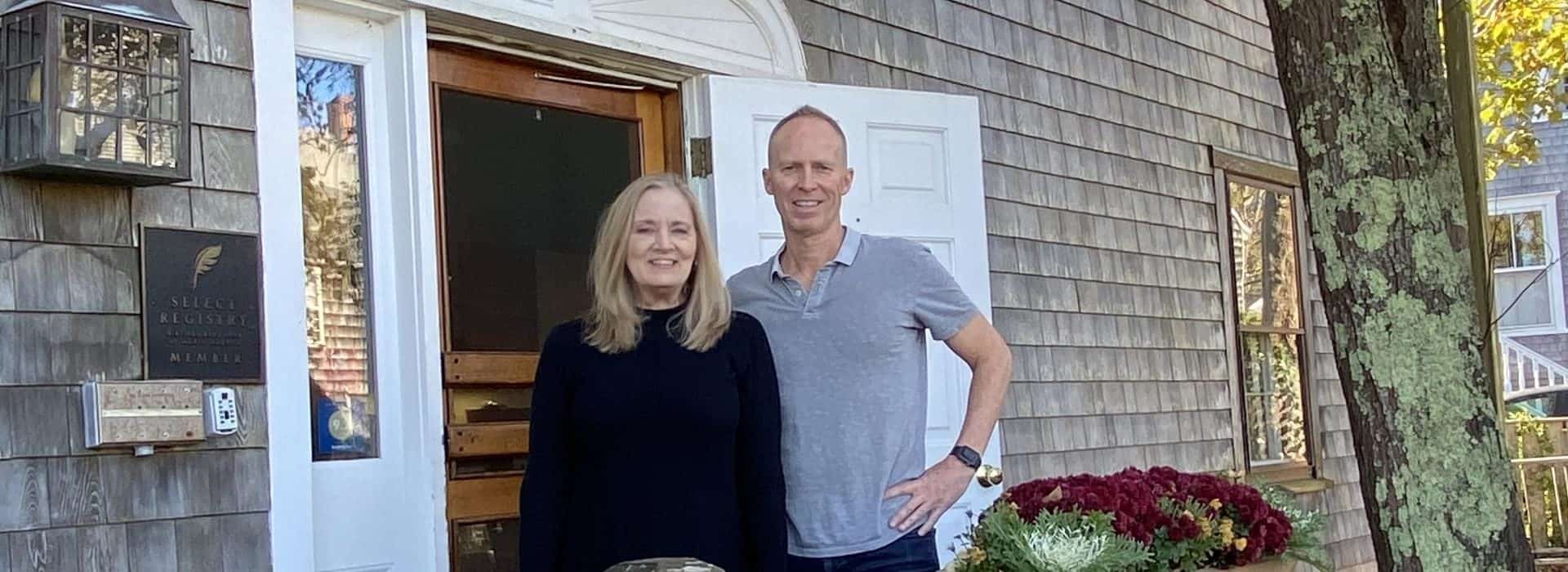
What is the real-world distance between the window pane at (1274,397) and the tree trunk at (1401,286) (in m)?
3.69

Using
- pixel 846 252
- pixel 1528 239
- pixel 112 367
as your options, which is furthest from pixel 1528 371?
pixel 112 367

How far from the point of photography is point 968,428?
259 centimetres

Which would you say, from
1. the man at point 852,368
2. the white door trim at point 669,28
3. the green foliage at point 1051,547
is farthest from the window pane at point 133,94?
the green foliage at point 1051,547

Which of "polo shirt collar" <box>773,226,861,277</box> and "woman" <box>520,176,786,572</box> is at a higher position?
"polo shirt collar" <box>773,226,861,277</box>

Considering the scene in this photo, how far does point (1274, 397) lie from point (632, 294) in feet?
17.6

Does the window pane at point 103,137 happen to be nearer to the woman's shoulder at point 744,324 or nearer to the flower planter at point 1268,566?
the woman's shoulder at point 744,324

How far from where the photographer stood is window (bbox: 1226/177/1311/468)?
693 cm

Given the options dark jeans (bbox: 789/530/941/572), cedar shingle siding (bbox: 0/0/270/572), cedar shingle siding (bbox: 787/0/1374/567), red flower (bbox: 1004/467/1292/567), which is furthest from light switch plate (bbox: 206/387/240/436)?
cedar shingle siding (bbox: 787/0/1374/567)

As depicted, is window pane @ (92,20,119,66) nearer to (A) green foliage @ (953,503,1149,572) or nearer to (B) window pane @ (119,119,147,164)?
(B) window pane @ (119,119,147,164)

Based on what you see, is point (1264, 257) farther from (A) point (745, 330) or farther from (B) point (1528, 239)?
(B) point (1528, 239)

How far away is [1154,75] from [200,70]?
14.0 feet

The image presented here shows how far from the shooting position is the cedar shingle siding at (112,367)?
8.81 ft

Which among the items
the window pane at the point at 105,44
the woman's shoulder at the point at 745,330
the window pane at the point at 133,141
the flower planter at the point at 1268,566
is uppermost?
the window pane at the point at 105,44

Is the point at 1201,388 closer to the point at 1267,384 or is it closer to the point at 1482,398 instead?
the point at 1267,384
